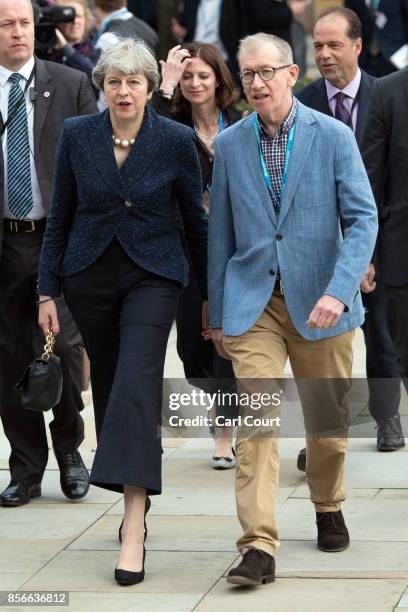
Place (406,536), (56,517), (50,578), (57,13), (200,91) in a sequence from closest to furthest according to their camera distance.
A: (50,578), (406,536), (56,517), (200,91), (57,13)

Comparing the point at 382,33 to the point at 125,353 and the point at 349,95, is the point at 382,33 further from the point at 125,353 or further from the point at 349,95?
the point at 125,353

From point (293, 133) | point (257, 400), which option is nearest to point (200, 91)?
point (293, 133)

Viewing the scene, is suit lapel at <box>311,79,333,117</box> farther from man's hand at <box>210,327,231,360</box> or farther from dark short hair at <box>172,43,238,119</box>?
man's hand at <box>210,327,231,360</box>

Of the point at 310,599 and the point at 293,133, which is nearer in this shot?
the point at 310,599

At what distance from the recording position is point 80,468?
706 centimetres

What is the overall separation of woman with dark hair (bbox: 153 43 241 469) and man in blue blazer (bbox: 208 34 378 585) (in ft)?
5.37

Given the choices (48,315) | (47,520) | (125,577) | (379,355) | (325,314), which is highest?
(325,314)

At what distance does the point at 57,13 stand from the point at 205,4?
4861 millimetres

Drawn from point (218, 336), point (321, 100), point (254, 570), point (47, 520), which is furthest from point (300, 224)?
point (321, 100)

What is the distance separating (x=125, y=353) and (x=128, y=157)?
728mm

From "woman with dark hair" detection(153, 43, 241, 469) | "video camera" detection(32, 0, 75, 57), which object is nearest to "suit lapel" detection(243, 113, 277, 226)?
"woman with dark hair" detection(153, 43, 241, 469)

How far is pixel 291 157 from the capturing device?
5.70m

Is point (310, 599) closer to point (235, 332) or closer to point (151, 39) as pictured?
point (235, 332)

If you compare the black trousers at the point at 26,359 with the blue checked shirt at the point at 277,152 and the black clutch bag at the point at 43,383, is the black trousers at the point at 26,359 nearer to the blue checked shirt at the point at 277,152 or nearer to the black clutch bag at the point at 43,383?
the black clutch bag at the point at 43,383
